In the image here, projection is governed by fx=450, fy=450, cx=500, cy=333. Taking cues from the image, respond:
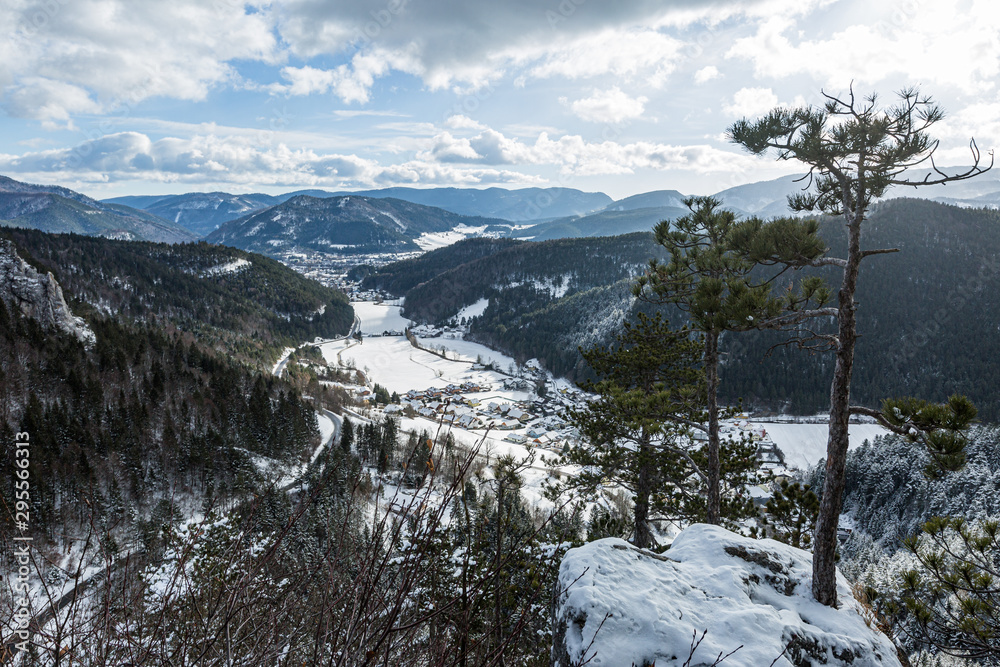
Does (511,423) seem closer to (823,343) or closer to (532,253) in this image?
(823,343)

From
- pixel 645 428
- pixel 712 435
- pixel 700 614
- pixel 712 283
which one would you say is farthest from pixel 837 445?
pixel 645 428

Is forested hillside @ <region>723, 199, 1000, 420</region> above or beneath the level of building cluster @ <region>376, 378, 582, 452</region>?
above

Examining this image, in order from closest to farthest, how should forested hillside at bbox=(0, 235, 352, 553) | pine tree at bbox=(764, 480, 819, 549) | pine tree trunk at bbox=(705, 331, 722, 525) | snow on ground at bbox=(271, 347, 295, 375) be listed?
pine tree at bbox=(764, 480, 819, 549) → pine tree trunk at bbox=(705, 331, 722, 525) → forested hillside at bbox=(0, 235, 352, 553) → snow on ground at bbox=(271, 347, 295, 375)

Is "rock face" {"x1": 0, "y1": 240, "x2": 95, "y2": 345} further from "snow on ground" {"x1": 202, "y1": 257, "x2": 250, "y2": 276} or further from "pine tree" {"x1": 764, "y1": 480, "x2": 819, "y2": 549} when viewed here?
"snow on ground" {"x1": 202, "y1": 257, "x2": 250, "y2": 276}

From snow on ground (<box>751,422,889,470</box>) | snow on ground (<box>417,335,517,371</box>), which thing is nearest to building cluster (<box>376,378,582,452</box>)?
snow on ground (<box>417,335,517,371</box>)

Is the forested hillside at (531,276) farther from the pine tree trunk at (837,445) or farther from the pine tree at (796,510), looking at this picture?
the pine tree trunk at (837,445)

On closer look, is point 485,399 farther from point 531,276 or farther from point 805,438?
point 531,276

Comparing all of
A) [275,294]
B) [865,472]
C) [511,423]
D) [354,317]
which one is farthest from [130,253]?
[865,472]
